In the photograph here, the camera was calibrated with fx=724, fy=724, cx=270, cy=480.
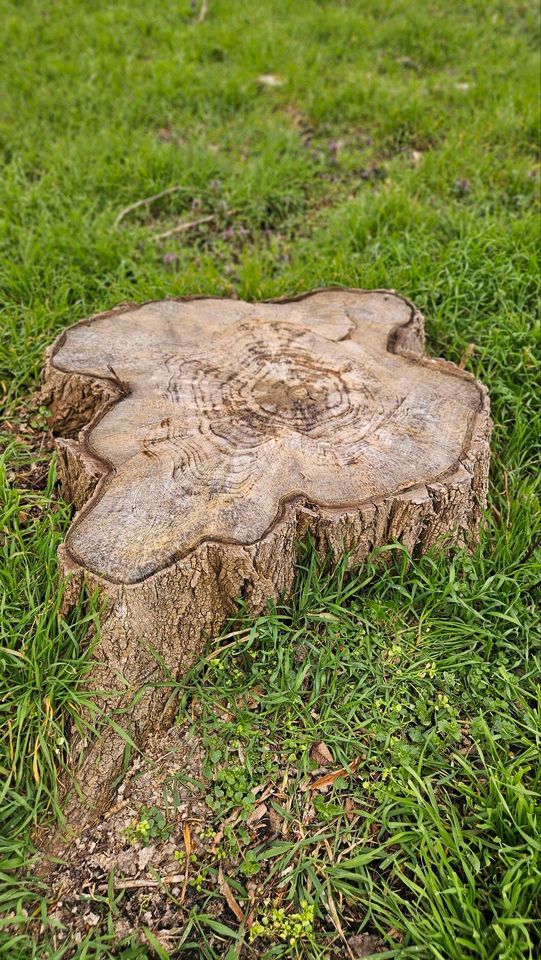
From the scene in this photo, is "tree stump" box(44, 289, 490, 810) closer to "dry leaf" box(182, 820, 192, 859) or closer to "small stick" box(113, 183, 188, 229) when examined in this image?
"dry leaf" box(182, 820, 192, 859)

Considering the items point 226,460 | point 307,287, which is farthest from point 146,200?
point 226,460

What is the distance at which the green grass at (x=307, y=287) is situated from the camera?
1.89 m

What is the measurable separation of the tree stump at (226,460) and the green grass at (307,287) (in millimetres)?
149

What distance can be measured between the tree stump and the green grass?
5.9 inches

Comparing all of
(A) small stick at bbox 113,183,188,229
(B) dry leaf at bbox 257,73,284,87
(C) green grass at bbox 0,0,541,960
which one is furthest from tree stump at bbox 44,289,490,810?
(B) dry leaf at bbox 257,73,284,87

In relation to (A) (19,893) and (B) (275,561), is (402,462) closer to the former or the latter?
(B) (275,561)

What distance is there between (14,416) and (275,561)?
1.51 meters

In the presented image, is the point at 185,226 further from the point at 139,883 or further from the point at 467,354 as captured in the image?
the point at 139,883

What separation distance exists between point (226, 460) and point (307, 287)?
167 cm

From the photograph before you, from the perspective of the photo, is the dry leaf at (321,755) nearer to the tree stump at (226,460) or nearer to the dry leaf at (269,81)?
the tree stump at (226,460)

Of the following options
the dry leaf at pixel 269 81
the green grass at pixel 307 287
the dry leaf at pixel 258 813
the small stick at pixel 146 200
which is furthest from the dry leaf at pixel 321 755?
the dry leaf at pixel 269 81

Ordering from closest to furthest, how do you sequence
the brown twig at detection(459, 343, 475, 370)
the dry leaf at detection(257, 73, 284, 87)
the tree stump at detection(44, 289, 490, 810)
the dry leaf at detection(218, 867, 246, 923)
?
the dry leaf at detection(218, 867, 246, 923) → the tree stump at detection(44, 289, 490, 810) → the brown twig at detection(459, 343, 475, 370) → the dry leaf at detection(257, 73, 284, 87)

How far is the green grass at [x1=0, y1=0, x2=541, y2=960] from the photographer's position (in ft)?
6.20

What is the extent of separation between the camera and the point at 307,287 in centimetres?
368
